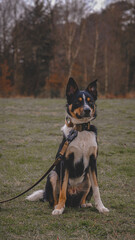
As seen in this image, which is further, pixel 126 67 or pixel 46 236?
pixel 126 67

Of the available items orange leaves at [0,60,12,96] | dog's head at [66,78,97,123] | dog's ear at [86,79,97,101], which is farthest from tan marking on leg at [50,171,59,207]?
orange leaves at [0,60,12,96]

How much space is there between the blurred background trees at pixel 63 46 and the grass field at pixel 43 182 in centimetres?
1403

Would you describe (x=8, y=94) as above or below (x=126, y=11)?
below

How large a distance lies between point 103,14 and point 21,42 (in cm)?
901

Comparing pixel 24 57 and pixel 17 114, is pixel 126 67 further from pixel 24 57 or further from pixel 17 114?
pixel 17 114

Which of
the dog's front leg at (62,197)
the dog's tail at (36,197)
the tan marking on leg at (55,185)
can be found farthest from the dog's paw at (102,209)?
the dog's tail at (36,197)

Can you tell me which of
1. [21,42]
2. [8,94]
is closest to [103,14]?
[21,42]

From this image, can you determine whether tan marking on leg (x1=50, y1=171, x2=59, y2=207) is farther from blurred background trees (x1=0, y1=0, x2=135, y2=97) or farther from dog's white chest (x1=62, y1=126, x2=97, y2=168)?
blurred background trees (x1=0, y1=0, x2=135, y2=97)

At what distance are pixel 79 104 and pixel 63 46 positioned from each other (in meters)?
24.7

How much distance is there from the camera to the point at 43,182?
496cm

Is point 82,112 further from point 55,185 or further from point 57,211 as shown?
point 57,211

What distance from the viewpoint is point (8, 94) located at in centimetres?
2588

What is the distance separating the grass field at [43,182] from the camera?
9.86 ft

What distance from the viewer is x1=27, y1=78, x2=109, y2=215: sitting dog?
3471 mm
